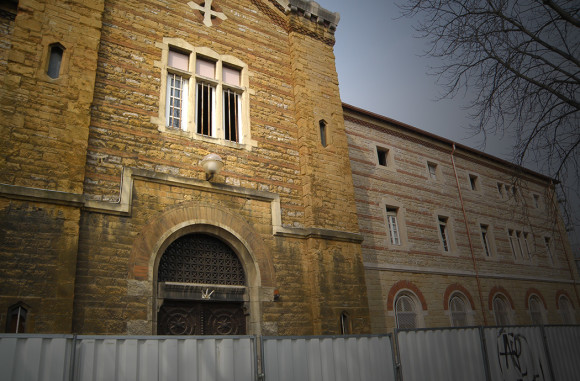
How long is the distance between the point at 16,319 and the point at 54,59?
466 centimetres

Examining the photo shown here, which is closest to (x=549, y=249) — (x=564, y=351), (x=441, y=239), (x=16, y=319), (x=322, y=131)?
(x=441, y=239)

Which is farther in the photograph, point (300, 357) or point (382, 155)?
point (382, 155)

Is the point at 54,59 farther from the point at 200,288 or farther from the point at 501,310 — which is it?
the point at 501,310

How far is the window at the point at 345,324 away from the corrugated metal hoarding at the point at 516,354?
2964 mm

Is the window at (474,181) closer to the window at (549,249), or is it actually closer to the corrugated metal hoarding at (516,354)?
the window at (549,249)

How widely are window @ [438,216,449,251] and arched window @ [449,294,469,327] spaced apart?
1.88 meters

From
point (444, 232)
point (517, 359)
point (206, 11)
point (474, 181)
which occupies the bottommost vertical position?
point (517, 359)

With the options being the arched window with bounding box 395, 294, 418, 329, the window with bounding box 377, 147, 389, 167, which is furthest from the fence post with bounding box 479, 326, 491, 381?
the window with bounding box 377, 147, 389, 167

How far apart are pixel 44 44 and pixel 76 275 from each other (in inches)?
167

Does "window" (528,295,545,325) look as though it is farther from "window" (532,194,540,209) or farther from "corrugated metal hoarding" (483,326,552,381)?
"corrugated metal hoarding" (483,326,552,381)

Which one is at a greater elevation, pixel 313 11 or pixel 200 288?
pixel 313 11

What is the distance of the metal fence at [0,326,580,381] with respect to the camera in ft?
13.1

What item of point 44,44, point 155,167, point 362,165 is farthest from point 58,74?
point 362,165

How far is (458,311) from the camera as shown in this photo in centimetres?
1467
